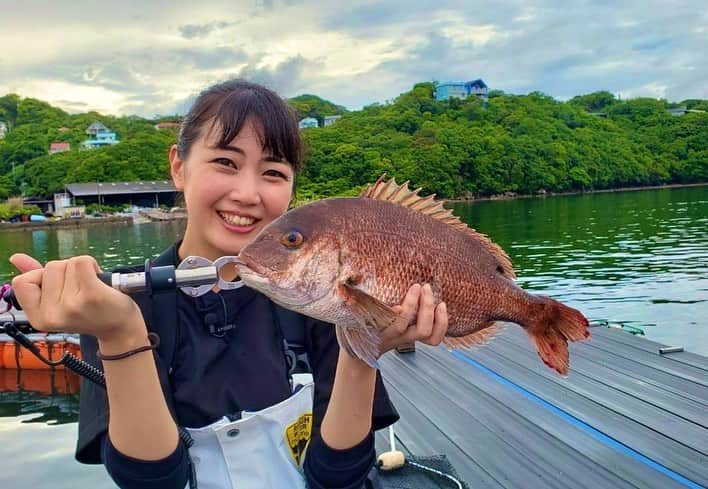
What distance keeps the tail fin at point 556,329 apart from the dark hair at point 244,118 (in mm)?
1173

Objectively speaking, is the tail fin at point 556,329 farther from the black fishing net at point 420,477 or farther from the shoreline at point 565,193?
the shoreline at point 565,193

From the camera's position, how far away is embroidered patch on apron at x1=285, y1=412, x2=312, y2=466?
209 centimetres

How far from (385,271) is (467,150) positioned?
77.1 meters

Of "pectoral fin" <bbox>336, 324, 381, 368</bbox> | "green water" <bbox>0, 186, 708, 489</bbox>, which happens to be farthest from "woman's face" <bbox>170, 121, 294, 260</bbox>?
"green water" <bbox>0, 186, 708, 489</bbox>

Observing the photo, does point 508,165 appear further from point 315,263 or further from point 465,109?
point 315,263

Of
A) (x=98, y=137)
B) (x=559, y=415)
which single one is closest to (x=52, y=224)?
(x=98, y=137)

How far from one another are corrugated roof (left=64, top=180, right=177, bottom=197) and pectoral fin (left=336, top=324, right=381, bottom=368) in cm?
7395

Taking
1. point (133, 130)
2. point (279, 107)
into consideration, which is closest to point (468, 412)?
point (279, 107)

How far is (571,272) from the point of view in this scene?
2088cm

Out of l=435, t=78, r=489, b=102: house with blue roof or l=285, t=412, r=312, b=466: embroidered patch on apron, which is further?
l=435, t=78, r=489, b=102: house with blue roof

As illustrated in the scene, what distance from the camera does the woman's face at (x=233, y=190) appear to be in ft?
6.93

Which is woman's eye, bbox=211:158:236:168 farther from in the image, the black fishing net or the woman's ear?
the black fishing net

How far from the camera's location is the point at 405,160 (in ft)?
227

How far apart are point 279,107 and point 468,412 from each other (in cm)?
352
